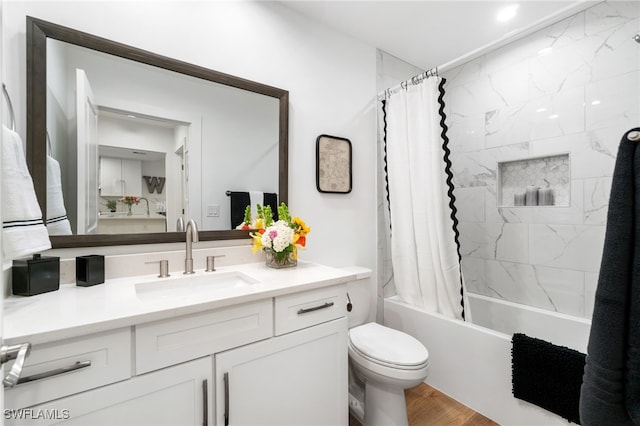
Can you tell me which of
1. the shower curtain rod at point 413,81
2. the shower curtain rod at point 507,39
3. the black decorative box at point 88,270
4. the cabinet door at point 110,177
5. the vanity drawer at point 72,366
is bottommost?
the vanity drawer at point 72,366

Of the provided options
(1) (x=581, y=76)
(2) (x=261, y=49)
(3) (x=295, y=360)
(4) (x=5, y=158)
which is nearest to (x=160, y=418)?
(3) (x=295, y=360)

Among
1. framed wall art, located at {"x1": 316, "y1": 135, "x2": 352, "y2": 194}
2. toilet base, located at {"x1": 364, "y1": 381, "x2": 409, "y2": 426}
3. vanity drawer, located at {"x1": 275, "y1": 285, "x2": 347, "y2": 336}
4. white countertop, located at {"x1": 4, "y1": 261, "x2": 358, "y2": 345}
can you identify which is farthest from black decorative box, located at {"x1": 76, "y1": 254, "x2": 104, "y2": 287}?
toilet base, located at {"x1": 364, "y1": 381, "x2": 409, "y2": 426}

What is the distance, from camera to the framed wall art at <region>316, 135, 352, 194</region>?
1948 millimetres

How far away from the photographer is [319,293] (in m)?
1.28

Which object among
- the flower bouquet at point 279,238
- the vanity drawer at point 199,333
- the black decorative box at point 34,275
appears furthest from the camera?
the flower bouquet at point 279,238

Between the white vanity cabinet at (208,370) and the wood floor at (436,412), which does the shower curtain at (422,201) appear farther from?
the white vanity cabinet at (208,370)

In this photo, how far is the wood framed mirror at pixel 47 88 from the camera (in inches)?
44.7

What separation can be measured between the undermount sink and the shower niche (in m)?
2.08

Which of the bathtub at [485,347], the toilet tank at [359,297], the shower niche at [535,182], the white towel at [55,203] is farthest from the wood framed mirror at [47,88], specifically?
the shower niche at [535,182]

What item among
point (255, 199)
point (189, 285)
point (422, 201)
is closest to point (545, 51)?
point (422, 201)

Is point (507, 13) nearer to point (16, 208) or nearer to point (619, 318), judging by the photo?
point (619, 318)

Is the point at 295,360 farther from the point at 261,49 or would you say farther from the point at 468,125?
the point at 468,125

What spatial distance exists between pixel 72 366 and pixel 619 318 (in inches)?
52.4

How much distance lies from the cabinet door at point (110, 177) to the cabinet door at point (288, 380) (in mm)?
895
